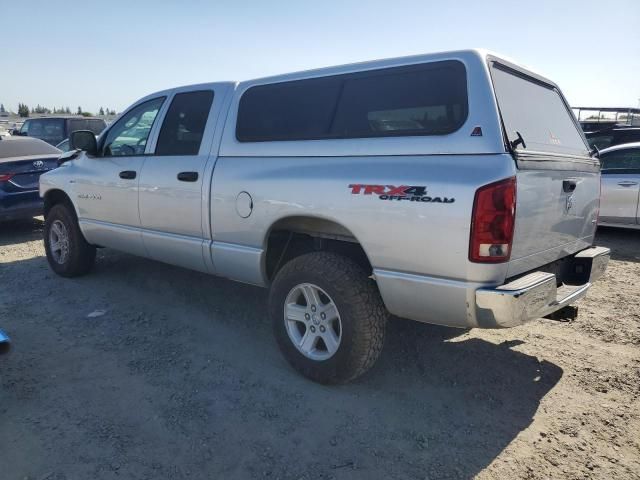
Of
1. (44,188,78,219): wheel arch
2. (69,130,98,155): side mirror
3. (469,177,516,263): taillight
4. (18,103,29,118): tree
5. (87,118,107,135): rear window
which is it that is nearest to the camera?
(469,177,516,263): taillight

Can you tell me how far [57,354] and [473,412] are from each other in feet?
9.92

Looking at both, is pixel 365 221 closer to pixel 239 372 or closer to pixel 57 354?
pixel 239 372

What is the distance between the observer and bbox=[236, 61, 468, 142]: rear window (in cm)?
292

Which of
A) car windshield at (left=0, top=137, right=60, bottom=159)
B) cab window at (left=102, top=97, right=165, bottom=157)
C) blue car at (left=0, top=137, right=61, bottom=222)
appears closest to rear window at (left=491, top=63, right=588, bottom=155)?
cab window at (left=102, top=97, right=165, bottom=157)

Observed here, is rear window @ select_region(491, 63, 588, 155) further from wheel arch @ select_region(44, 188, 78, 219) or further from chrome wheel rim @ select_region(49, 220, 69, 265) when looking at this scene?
chrome wheel rim @ select_region(49, 220, 69, 265)

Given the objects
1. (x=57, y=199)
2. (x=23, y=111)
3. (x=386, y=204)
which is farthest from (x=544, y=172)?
(x=23, y=111)

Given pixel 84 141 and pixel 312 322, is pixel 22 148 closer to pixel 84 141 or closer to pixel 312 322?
pixel 84 141

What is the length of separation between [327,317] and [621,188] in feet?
20.7

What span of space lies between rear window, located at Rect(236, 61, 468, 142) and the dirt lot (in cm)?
168

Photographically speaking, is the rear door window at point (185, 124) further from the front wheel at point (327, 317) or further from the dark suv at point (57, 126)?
the dark suv at point (57, 126)

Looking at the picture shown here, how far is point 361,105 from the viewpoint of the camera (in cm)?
329

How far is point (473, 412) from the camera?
3094 mm

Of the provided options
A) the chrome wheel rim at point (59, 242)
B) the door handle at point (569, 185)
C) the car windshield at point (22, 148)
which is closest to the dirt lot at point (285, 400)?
the chrome wheel rim at point (59, 242)

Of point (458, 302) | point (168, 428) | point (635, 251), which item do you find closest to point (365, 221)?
point (458, 302)
